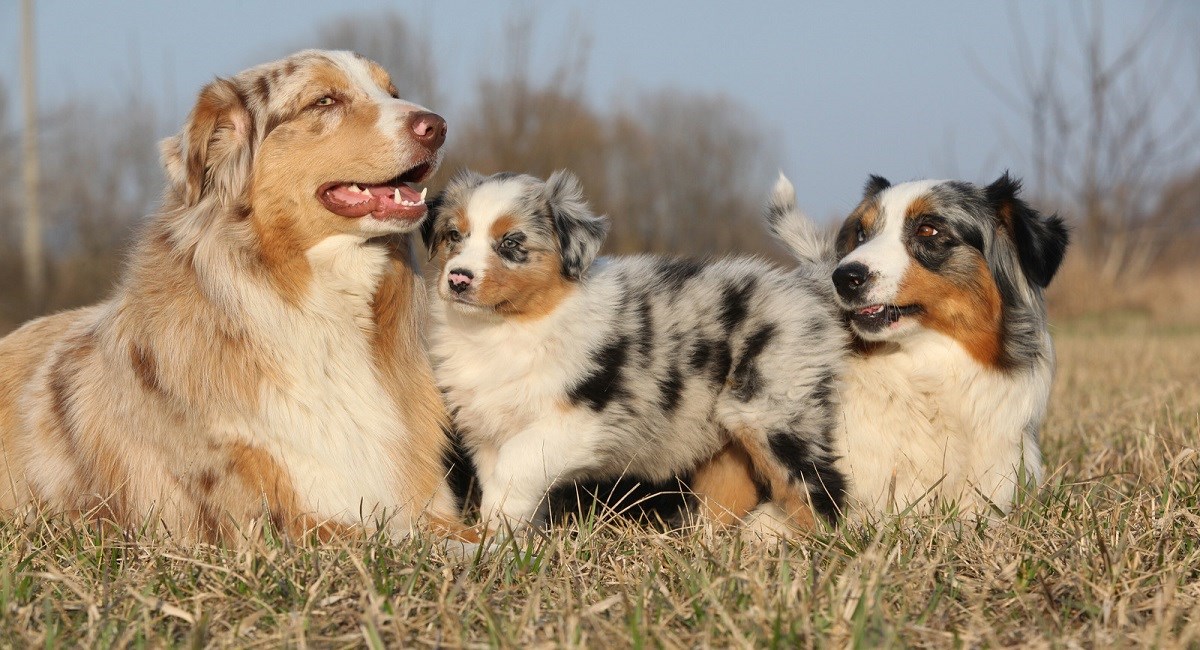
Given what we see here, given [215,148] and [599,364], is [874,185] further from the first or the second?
[215,148]

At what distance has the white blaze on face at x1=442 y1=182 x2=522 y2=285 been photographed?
398cm

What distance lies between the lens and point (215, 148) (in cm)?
376

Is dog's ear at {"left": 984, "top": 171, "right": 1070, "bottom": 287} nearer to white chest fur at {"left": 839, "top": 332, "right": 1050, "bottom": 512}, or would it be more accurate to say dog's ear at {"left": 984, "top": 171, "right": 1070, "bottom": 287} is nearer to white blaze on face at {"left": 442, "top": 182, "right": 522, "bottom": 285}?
white chest fur at {"left": 839, "top": 332, "right": 1050, "bottom": 512}

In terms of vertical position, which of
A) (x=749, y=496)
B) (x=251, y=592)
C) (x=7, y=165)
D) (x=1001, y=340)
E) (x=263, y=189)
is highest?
(x=263, y=189)

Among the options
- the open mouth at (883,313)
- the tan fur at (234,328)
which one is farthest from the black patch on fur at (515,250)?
the open mouth at (883,313)

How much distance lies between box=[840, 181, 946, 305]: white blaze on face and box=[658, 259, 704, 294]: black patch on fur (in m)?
0.72

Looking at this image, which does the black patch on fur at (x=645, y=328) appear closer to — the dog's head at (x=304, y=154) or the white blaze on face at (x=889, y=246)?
the white blaze on face at (x=889, y=246)

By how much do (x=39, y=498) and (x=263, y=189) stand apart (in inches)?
58.2

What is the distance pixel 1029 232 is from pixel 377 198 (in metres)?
2.57

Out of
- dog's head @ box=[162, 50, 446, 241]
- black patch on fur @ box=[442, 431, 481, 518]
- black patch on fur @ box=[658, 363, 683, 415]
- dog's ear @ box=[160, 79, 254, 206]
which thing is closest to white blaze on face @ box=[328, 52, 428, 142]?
dog's head @ box=[162, 50, 446, 241]

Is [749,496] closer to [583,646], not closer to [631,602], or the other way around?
[631,602]

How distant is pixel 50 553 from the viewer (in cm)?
337

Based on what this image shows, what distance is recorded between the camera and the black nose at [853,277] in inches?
154

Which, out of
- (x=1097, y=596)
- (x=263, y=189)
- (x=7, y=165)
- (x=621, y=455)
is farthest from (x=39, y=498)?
(x=7, y=165)
